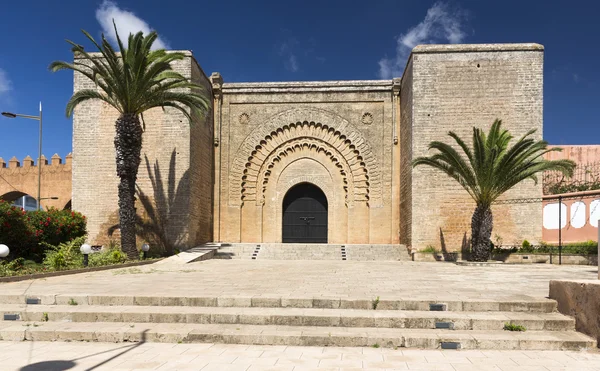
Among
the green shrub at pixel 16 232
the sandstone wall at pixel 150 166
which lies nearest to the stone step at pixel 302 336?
the green shrub at pixel 16 232

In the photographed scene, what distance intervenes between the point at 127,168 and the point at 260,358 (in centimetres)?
800

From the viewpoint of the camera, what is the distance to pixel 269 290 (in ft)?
18.8

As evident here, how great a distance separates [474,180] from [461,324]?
24.4 ft

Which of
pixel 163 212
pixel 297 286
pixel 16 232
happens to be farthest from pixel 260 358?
pixel 163 212

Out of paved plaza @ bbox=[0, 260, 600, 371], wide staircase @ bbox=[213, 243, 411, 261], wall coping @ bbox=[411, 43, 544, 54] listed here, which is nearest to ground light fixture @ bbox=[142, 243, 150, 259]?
wide staircase @ bbox=[213, 243, 411, 261]

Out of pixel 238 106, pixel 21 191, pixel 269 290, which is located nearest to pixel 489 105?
pixel 238 106

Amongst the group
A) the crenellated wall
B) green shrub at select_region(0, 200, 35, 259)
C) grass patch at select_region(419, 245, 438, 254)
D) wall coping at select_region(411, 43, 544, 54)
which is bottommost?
grass patch at select_region(419, 245, 438, 254)

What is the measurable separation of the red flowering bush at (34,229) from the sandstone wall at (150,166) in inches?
50.8

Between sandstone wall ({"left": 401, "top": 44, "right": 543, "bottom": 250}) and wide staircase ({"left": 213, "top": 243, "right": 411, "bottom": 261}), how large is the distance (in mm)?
872

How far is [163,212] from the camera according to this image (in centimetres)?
1259

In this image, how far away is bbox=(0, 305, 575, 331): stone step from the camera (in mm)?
4500

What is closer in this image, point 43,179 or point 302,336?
point 302,336

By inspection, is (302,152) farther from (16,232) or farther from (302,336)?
(302,336)

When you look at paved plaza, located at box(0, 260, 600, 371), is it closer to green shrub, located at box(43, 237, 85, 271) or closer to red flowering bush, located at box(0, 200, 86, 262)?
green shrub, located at box(43, 237, 85, 271)
